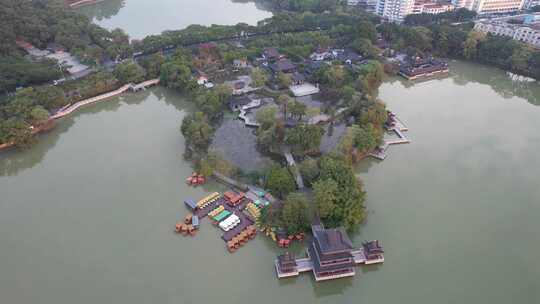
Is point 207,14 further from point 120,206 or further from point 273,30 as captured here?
point 120,206

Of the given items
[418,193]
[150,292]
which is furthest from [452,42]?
[150,292]

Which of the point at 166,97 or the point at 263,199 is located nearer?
the point at 263,199

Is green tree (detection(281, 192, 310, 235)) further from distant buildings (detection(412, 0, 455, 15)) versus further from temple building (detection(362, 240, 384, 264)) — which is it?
distant buildings (detection(412, 0, 455, 15))

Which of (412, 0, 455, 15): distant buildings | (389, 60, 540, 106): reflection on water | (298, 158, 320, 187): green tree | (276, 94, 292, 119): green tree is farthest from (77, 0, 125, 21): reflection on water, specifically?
(298, 158, 320, 187): green tree

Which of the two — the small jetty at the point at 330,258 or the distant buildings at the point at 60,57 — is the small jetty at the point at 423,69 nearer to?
the small jetty at the point at 330,258

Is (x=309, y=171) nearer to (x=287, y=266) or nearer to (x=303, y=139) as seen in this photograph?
(x=303, y=139)

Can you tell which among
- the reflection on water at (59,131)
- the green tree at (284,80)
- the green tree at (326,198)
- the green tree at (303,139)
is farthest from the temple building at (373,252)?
the reflection on water at (59,131)
